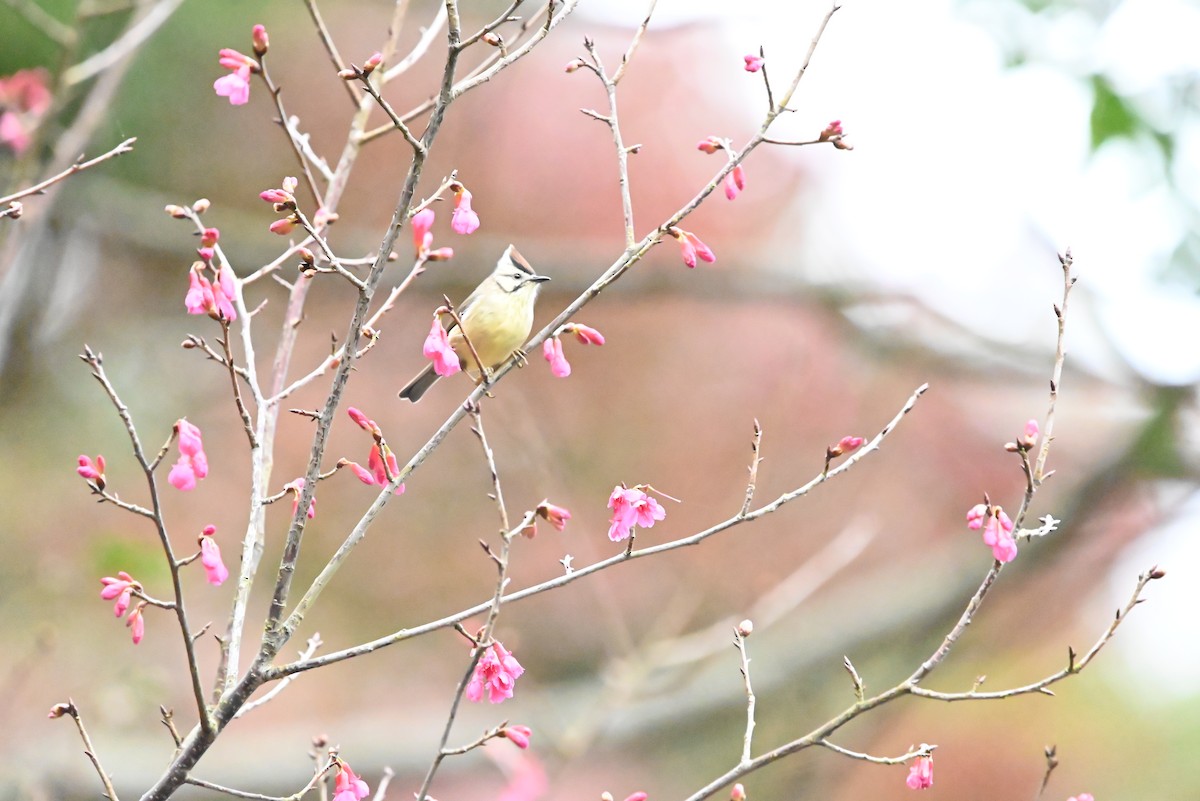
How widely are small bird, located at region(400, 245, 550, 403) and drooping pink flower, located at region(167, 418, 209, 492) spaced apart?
5.28ft

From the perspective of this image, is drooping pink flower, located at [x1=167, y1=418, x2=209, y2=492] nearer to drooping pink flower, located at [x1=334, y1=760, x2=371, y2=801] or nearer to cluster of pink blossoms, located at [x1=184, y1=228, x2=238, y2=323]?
cluster of pink blossoms, located at [x1=184, y1=228, x2=238, y2=323]

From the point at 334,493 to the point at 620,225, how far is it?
2.38 meters

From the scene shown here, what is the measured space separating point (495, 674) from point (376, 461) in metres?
0.45

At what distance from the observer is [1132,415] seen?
546 cm

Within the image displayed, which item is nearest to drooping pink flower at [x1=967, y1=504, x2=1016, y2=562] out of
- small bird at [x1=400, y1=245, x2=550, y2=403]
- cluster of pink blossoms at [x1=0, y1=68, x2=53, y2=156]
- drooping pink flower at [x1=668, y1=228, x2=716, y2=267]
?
drooping pink flower at [x1=668, y1=228, x2=716, y2=267]

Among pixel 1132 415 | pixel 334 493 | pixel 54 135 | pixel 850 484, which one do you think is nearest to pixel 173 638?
pixel 334 493

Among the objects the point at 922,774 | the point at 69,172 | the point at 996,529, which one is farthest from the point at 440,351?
the point at 922,774

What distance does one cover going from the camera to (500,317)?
362 centimetres

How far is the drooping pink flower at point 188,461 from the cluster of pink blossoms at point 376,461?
0.74ft

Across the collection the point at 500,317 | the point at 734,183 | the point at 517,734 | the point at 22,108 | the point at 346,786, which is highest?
the point at 22,108

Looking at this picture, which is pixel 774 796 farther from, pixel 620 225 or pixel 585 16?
pixel 585 16

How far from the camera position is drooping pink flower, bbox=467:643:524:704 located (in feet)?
6.66

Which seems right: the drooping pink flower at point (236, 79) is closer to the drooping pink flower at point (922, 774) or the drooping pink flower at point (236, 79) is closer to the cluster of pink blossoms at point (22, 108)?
the cluster of pink blossoms at point (22, 108)

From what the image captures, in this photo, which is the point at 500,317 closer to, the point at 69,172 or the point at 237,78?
the point at 237,78
